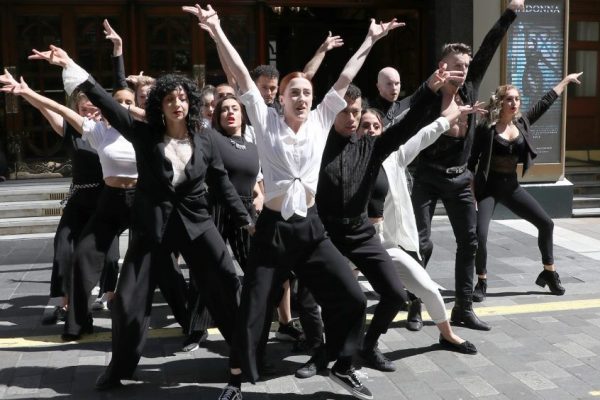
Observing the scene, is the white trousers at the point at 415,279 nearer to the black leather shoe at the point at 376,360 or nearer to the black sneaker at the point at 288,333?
the black leather shoe at the point at 376,360

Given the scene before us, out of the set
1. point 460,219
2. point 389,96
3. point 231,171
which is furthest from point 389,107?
point 231,171

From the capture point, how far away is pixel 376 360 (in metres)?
4.72

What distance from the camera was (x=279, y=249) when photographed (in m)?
4.06

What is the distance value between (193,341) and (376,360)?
131 cm

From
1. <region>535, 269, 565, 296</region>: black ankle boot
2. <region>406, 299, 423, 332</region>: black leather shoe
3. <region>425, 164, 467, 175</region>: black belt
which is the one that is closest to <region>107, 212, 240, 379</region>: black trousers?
<region>406, 299, 423, 332</region>: black leather shoe

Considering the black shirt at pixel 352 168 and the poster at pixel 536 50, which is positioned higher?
the poster at pixel 536 50

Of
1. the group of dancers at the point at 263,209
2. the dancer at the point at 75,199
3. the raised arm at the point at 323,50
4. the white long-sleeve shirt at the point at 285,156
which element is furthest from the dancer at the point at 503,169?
the dancer at the point at 75,199

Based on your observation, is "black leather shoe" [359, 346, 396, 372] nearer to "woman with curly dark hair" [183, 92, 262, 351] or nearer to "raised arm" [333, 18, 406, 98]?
"woman with curly dark hair" [183, 92, 262, 351]

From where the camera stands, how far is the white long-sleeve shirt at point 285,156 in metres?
4.05

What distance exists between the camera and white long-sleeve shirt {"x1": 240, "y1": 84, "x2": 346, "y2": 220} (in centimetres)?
405

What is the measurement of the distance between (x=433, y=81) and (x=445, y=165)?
1.44 meters

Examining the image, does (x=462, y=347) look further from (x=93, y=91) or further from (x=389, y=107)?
(x=93, y=91)

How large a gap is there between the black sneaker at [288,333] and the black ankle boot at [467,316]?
1.22 metres

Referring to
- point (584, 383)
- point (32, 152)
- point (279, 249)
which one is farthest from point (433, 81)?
point (32, 152)
